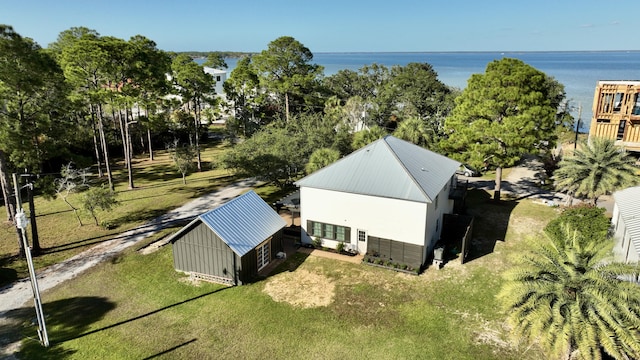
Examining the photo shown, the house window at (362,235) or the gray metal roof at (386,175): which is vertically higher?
the gray metal roof at (386,175)

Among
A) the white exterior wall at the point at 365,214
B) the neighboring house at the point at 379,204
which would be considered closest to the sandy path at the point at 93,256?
the white exterior wall at the point at 365,214

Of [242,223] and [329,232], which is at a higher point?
[242,223]

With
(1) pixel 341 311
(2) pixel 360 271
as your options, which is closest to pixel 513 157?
(2) pixel 360 271

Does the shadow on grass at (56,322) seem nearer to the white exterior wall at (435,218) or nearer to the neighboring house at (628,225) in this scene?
the white exterior wall at (435,218)

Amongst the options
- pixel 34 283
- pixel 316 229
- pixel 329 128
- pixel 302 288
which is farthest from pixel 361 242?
pixel 329 128

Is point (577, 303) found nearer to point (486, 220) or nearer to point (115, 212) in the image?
point (486, 220)

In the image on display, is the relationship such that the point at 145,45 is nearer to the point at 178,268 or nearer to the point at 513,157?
the point at 178,268
